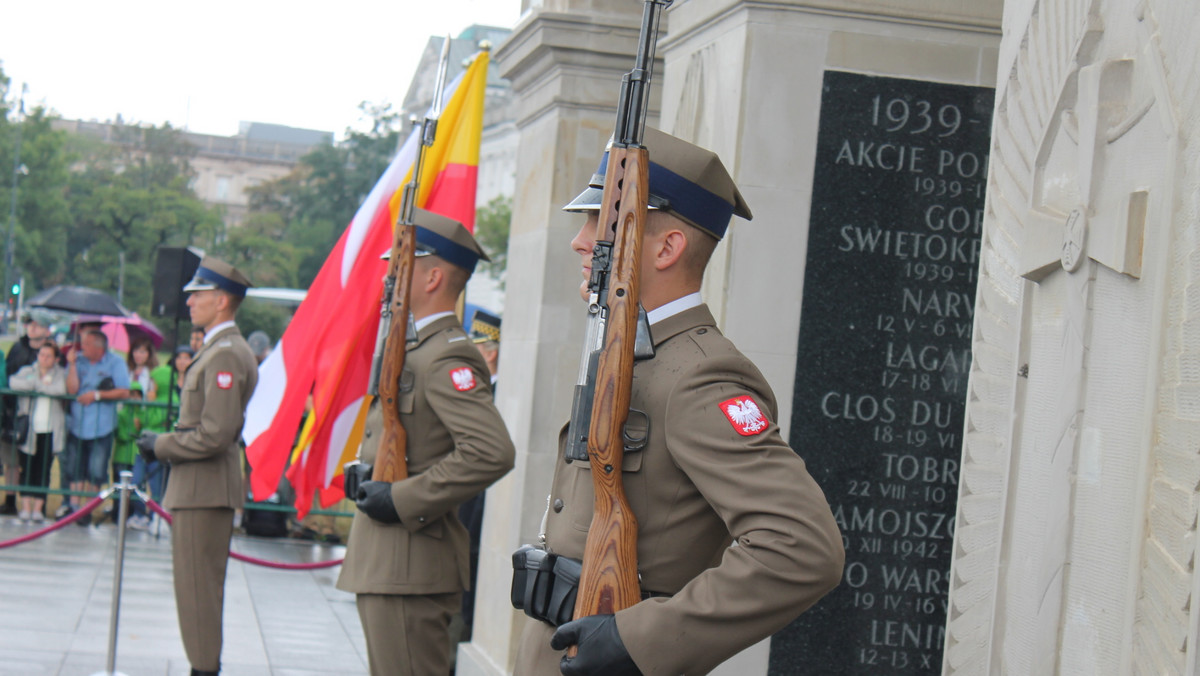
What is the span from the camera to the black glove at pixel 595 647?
2328 mm

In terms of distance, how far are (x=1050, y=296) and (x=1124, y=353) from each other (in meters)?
0.37

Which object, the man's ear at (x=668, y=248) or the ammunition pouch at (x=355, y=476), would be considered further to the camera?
the ammunition pouch at (x=355, y=476)

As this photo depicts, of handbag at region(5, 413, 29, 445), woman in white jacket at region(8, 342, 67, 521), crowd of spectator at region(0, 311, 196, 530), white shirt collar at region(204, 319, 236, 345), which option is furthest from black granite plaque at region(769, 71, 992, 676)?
handbag at region(5, 413, 29, 445)

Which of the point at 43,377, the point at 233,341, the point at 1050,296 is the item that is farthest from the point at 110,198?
the point at 1050,296

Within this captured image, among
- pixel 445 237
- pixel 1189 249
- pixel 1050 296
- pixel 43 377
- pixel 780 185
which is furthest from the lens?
pixel 43 377

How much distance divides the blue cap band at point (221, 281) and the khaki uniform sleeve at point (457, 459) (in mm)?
2533

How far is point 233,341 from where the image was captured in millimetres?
6809

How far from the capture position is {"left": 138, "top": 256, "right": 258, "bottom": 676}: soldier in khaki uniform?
6512mm

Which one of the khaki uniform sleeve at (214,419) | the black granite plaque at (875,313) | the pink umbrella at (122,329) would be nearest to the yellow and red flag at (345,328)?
the khaki uniform sleeve at (214,419)

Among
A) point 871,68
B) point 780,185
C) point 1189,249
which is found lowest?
point 1189,249

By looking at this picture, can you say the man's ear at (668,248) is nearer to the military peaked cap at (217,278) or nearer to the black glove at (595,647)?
the black glove at (595,647)

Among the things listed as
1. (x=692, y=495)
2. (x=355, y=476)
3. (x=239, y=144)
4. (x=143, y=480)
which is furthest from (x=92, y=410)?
(x=239, y=144)

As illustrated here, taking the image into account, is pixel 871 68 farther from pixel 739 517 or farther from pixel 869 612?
pixel 739 517

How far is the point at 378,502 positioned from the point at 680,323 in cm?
246
